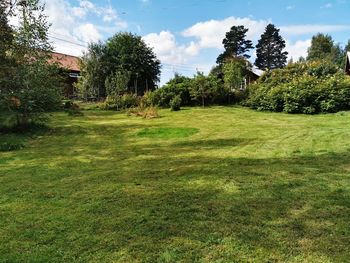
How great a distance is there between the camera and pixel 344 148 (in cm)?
668

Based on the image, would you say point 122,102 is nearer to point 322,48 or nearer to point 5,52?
point 5,52

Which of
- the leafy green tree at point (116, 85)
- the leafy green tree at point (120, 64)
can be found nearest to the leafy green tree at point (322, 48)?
the leafy green tree at point (120, 64)

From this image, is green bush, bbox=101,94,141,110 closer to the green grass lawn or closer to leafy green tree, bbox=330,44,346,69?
the green grass lawn

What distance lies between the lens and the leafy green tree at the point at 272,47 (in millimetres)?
56969

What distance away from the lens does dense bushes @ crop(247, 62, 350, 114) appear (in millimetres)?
15867

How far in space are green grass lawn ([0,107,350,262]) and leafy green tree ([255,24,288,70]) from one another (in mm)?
53199

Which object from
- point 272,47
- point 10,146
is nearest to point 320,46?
point 272,47

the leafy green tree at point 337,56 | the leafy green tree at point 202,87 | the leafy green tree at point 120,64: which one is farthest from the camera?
the leafy green tree at point 337,56

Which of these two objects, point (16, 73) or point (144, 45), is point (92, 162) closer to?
point (16, 73)

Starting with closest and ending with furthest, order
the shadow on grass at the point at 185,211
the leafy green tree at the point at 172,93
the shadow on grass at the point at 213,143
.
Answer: the shadow on grass at the point at 185,211, the shadow on grass at the point at 213,143, the leafy green tree at the point at 172,93

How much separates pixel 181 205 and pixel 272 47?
57534 mm

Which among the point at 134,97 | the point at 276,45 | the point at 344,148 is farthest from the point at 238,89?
the point at 276,45

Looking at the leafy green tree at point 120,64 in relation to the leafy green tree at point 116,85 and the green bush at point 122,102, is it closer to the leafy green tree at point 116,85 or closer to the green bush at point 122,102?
the leafy green tree at point 116,85

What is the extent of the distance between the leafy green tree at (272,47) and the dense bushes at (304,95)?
3911 centimetres
